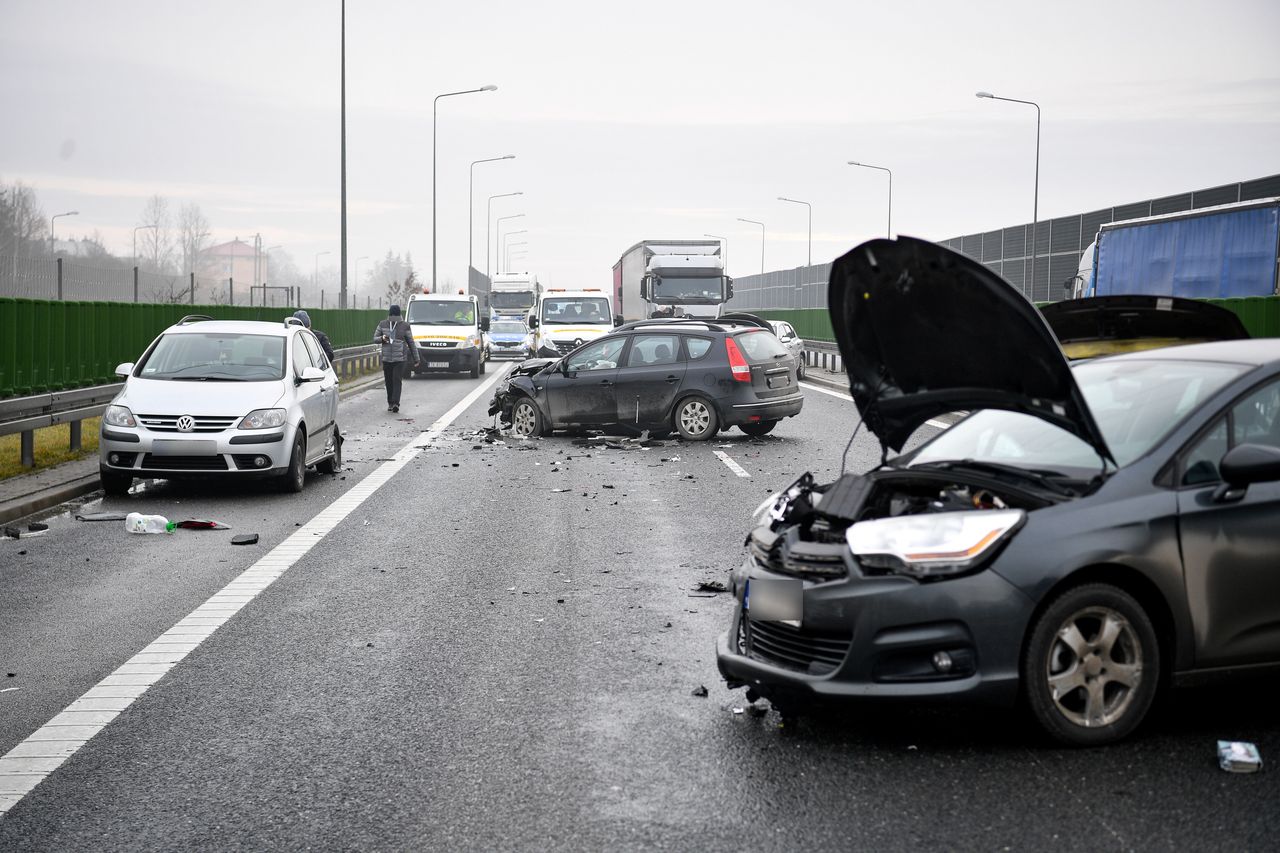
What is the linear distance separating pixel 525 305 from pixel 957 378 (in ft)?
177

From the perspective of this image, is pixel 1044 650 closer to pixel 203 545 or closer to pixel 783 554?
pixel 783 554

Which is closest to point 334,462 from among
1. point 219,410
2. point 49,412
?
point 219,410

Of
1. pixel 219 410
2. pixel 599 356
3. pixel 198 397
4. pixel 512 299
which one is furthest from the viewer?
pixel 512 299

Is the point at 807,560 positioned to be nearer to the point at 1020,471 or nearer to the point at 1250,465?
the point at 1020,471

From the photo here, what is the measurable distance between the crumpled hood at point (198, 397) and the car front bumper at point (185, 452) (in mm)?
235

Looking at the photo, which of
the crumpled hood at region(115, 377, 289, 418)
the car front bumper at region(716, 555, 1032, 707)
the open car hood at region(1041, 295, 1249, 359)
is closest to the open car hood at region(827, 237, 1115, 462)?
the car front bumper at region(716, 555, 1032, 707)

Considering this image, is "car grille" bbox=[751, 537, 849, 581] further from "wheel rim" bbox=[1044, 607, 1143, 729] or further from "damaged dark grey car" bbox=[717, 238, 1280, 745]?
"wheel rim" bbox=[1044, 607, 1143, 729]

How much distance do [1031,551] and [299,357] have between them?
10.6 metres

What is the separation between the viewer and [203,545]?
10172 millimetres

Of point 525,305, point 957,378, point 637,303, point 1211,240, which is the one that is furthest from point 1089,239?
point 957,378

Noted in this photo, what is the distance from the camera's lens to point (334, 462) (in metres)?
15.1

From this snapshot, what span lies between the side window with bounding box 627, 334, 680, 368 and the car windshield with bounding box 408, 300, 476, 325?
62.8 ft

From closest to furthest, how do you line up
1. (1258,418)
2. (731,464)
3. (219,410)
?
(1258,418)
(219,410)
(731,464)

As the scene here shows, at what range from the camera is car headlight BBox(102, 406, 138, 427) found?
41.5ft
